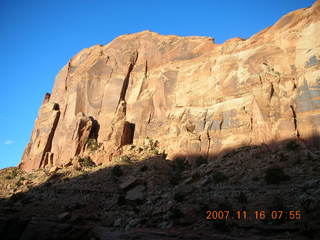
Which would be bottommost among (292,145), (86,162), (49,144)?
(86,162)

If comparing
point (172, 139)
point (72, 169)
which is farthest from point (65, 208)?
point (172, 139)

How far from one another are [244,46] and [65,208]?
2909 cm

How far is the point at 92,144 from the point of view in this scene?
41.1 metres

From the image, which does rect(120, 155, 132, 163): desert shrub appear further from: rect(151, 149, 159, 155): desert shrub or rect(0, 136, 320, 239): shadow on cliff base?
rect(151, 149, 159, 155): desert shrub

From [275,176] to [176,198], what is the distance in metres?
7.40

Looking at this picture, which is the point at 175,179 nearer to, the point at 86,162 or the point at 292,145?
the point at 292,145

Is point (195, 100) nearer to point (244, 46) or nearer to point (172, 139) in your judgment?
point (172, 139)

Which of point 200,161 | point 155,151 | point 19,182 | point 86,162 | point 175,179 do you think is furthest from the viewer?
point 155,151

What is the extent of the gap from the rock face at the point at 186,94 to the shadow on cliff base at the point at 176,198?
2.91m

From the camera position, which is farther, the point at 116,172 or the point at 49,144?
the point at 49,144

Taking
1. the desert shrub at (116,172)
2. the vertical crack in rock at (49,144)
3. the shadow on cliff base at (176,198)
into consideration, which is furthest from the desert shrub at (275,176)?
the vertical crack in rock at (49,144)

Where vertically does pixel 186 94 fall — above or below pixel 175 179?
above
